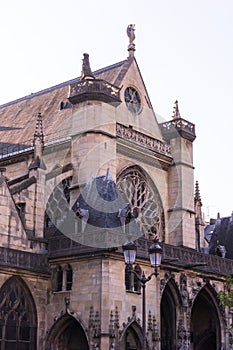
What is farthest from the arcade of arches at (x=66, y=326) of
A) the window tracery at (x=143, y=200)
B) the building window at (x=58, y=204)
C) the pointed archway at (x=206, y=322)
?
the window tracery at (x=143, y=200)

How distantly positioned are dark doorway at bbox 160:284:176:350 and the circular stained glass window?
38.0ft

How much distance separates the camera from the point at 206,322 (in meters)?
36.6

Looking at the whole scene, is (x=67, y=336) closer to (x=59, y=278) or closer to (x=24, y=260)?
(x=59, y=278)

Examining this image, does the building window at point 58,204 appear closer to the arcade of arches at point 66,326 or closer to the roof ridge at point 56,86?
the arcade of arches at point 66,326

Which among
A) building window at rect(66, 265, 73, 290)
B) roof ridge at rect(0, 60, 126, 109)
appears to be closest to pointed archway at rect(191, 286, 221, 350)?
building window at rect(66, 265, 73, 290)

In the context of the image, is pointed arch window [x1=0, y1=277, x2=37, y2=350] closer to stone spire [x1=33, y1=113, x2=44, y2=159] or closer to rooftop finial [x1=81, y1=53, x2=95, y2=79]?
stone spire [x1=33, y1=113, x2=44, y2=159]

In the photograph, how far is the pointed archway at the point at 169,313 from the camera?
106 feet

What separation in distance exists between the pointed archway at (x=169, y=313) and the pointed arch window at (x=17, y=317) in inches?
268

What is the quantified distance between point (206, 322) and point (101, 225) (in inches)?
439

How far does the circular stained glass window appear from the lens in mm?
38925

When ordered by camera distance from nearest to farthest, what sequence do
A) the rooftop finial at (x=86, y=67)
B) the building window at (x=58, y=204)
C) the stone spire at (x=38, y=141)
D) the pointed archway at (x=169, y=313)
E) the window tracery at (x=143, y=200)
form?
the pointed archway at (x=169, y=313)
the stone spire at (x=38, y=141)
the building window at (x=58, y=204)
the rooftop finial at (x=86, y=67)
the window tracery at (x=143, y=200)

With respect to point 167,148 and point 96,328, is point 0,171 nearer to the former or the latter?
point 96,328

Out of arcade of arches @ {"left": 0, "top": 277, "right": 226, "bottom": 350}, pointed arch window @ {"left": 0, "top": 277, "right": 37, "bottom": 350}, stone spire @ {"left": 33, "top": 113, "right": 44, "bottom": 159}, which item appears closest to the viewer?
pointed arch window @ {"left": 0, "top": 277, "right": 37, "bottom": 350}

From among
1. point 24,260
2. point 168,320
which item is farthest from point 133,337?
point 24,260
